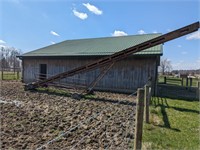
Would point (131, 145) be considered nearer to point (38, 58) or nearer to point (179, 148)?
point (179, 148)

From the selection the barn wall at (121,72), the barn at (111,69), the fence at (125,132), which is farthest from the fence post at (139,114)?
the barn wall at (121,72)

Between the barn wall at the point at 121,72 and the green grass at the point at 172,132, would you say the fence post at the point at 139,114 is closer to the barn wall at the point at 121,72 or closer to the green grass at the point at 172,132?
the green grass at the point at 172,132

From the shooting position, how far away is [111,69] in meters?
13.5

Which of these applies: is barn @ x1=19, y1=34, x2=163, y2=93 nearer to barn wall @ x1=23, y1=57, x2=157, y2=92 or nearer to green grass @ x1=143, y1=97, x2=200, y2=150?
barn wall @ x1=23, y1=57, x2=157, y2=92

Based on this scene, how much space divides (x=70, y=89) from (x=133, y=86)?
193 inches

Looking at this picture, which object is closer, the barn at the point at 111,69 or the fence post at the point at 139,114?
the fence post at the point at 139,114

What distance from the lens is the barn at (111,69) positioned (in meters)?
12.2

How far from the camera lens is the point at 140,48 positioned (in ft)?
30.2

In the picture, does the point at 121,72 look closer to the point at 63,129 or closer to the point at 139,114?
the point at 63,129

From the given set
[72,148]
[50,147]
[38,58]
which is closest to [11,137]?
[50,147]

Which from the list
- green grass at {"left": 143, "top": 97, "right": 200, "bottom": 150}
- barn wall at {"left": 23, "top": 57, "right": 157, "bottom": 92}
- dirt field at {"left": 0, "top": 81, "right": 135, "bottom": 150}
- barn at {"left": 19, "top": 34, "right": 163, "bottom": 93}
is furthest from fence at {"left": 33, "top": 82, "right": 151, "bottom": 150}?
barn wall at {"left": 23, "top": 57, "right": 157, "bottom": 92}

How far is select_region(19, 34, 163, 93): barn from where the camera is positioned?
40.1 ft

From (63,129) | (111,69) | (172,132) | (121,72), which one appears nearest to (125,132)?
(172,132)

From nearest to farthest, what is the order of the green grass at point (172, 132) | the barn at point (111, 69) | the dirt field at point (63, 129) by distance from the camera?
the green grass at point (172, 132) → the dirt field at point (63, 129) → the barn at point (111, 69)
